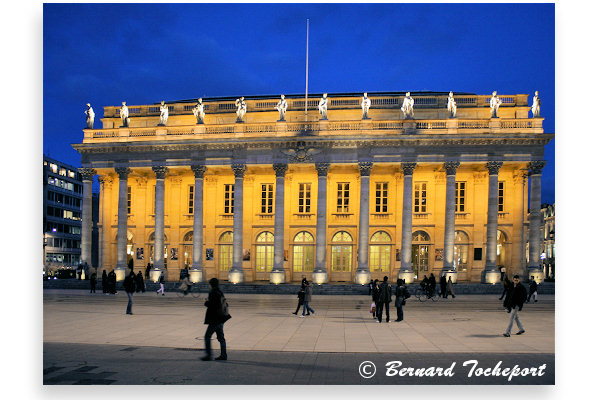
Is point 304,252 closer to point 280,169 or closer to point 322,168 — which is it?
point 280,169

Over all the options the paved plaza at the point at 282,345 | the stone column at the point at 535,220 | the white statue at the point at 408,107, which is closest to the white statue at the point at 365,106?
the white statue at the point at 408,107

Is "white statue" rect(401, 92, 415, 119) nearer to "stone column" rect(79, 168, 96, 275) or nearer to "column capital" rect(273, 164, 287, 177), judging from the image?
"column capital" rect(273, 164, 287, 177)

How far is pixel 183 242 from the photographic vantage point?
1660 inches

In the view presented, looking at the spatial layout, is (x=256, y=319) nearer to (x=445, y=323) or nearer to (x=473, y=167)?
(x=445, y=323)

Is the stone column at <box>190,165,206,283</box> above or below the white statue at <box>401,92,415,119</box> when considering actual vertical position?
below

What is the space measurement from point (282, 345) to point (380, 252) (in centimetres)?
2808

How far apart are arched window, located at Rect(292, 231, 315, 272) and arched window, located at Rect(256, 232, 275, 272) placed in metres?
2.03

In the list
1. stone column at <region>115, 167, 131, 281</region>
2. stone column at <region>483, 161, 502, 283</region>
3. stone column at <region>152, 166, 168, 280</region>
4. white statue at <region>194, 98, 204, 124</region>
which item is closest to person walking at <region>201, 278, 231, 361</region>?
stone column at <region>152, 166, 168, 280</region>

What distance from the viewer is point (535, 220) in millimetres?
35125

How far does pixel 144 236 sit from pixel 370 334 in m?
31.0

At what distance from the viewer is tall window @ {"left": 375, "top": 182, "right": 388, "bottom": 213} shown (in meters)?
40.2

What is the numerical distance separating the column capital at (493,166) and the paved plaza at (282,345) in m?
14.3

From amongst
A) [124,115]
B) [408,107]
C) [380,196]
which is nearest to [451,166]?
[408,107]
